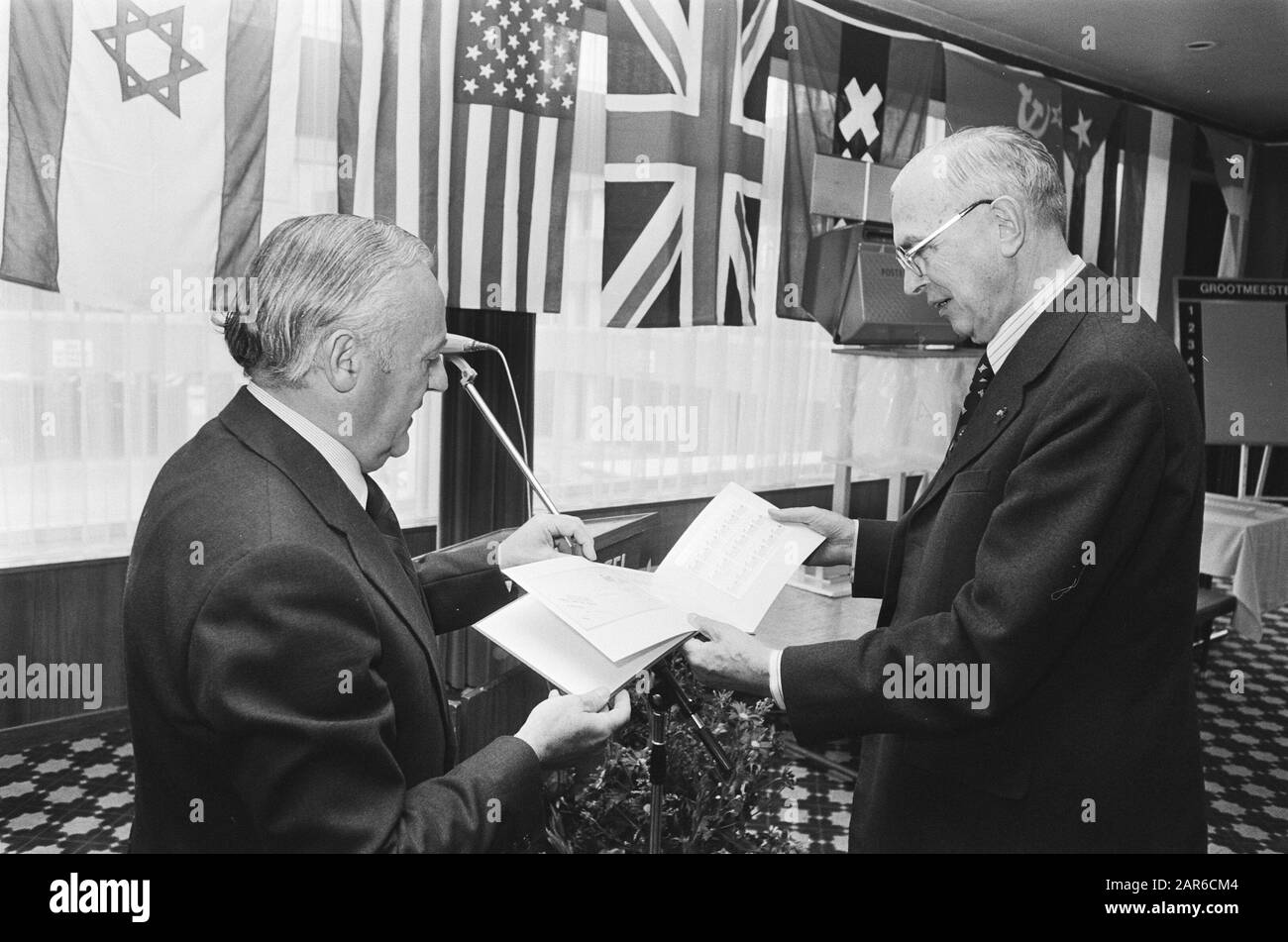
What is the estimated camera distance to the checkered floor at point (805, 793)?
10.4 feet

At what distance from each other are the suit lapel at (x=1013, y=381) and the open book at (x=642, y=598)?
1.23ft

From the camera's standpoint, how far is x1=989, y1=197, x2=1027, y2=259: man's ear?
1.53 metres

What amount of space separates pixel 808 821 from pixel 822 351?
3072 mm

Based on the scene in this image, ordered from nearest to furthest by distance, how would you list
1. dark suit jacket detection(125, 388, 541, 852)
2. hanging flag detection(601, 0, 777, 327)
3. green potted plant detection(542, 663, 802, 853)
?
dark suit jacket detection(125, 388, 541, 852), green potted plant detection(542, 663, 802, 853), hanging flag detection(601, 0, 777, 327)

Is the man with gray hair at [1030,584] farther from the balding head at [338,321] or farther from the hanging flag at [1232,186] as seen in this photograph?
the hanging flag at [1232,186]

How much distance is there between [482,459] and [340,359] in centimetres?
299

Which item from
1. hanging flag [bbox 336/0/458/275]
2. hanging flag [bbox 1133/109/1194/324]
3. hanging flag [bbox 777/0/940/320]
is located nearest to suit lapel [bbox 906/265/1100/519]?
hanging flag [bbox 336/0/458/275]

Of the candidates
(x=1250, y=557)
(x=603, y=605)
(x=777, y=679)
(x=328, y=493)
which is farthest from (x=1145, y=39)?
(x=328, y=493)

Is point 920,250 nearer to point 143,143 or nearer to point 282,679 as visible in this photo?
point 282,679

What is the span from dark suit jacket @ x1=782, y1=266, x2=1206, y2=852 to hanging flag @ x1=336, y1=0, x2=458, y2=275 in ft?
7.72

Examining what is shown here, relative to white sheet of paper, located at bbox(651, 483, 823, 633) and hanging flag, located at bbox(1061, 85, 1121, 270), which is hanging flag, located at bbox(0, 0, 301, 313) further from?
hanging flag, located at bbox(1061, 85, 1121, 270)

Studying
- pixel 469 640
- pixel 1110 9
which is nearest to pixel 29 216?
pixel 469 640

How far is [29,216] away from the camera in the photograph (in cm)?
282
